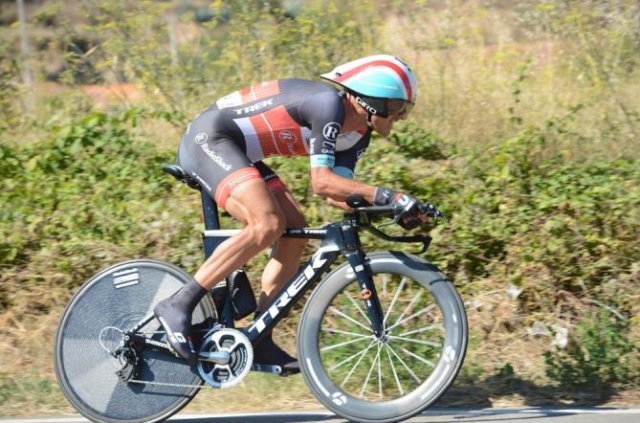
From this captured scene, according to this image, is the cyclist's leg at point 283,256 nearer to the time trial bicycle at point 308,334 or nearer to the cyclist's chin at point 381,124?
the time trial bicycle at point 308,334

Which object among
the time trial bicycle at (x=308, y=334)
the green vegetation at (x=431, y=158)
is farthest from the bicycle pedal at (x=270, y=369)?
the green vegetation at (x=431, y=158)

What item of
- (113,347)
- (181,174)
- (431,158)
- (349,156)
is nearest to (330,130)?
(349,156)

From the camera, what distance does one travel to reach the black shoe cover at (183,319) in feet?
15.9

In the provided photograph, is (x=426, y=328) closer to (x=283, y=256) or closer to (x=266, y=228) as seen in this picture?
(x=283, y=256)

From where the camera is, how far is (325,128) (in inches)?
183

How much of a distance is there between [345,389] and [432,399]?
48 cm

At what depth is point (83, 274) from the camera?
23.3 ft

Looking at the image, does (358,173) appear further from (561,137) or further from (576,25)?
(576,25)

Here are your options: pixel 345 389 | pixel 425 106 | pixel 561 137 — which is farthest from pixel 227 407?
pixel 425 106

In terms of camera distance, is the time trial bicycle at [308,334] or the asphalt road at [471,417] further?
the asphalt road at [471,417]

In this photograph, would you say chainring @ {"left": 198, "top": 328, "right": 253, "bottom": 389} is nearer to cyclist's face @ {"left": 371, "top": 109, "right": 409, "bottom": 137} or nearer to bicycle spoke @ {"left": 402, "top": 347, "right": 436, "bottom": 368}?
bicycle spoke @ {"left": 402, "top": 347, "right": 436, "bottom": 368}

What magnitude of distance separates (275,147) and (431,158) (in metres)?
3.58

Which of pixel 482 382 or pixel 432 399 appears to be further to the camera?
pixel 482 382

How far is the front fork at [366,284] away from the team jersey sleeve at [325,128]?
46cm
